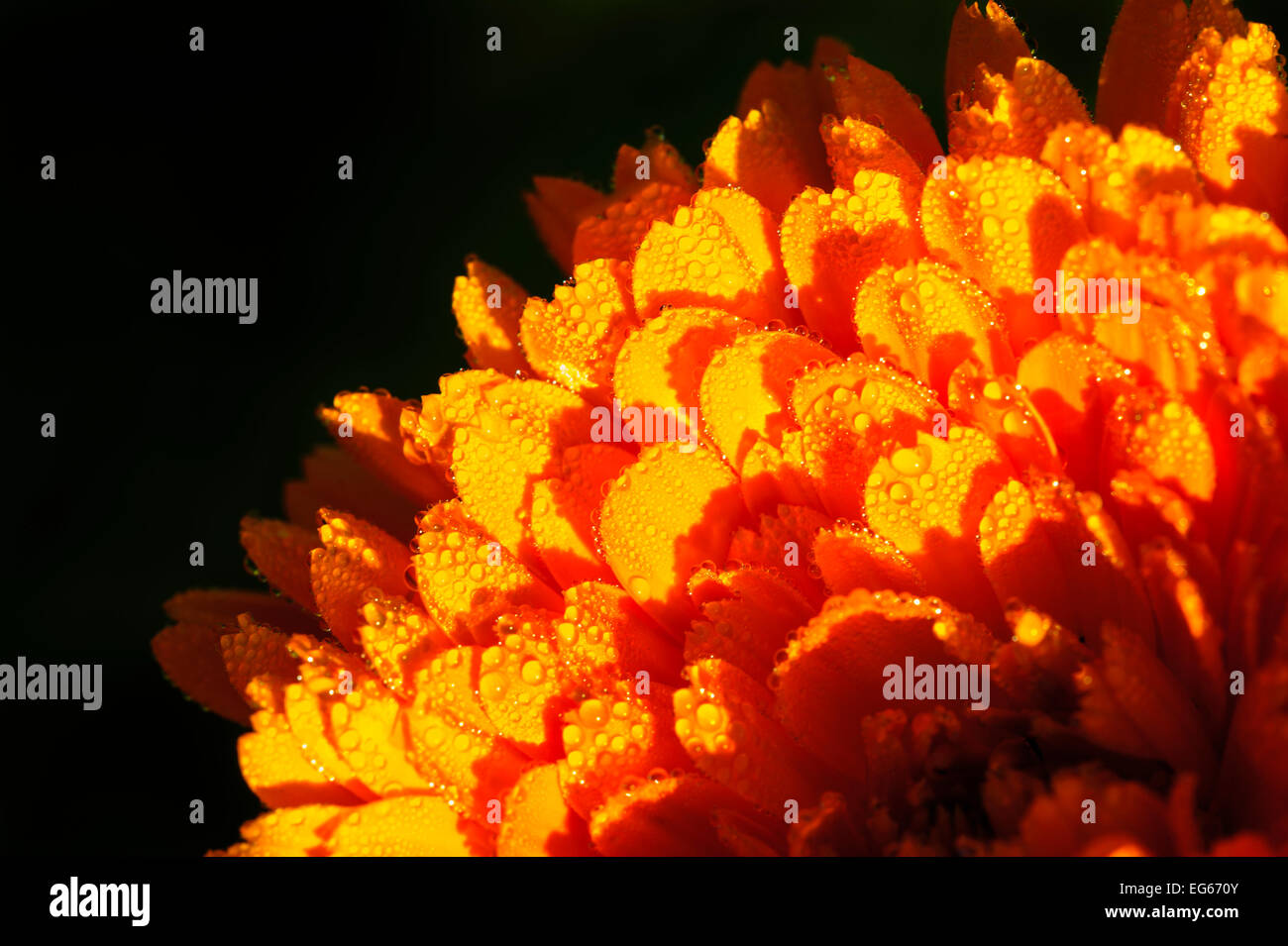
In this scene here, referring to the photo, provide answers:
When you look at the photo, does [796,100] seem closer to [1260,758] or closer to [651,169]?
[651,169]

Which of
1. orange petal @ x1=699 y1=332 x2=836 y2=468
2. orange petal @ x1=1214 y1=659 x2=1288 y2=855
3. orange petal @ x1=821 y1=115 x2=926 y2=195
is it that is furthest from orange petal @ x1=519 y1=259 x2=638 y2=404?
orange petal @ x1=1214 y1=659 x2=1288 y2=855

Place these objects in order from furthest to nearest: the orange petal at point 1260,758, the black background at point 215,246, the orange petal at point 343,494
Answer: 1. the black background at point 215,246
2. the orange petal at point 343,494
3. the orange petal at point 1260,758

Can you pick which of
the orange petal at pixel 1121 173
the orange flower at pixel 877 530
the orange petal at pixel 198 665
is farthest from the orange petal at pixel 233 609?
the orange petal at pixel 1121 173

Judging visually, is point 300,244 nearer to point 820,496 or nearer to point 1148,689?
point 820,496

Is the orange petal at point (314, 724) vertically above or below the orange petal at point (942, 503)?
below

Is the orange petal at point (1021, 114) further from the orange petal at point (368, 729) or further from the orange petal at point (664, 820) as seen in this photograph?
the orange petal at point (368, 729)
